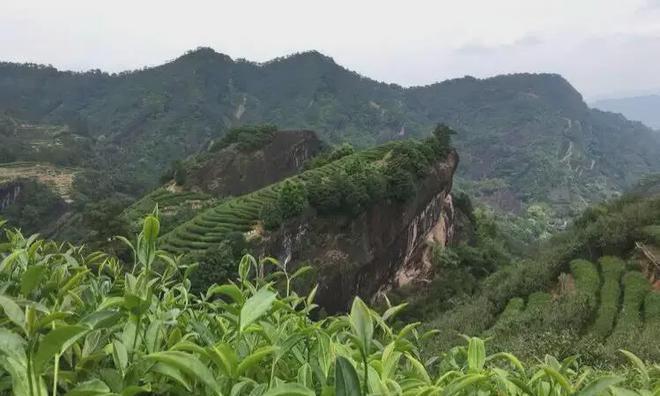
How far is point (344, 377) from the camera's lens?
2.79 ft

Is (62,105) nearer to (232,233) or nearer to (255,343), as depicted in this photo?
(232,233)

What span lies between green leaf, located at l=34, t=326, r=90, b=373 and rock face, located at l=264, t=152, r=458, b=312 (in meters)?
21.2

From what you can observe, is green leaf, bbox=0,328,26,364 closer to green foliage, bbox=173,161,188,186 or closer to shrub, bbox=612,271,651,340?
shrub, bbox=612,271,651,340

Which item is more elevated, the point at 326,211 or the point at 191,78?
the point at 191,78

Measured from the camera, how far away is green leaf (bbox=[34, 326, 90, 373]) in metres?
0.77

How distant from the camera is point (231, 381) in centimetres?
100

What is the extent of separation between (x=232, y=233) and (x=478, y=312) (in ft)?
31.4

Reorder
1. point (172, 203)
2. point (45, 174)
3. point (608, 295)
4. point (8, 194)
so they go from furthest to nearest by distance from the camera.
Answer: point (45, 174)
point (8, 194)
point (172, 203)
point (608, 295)

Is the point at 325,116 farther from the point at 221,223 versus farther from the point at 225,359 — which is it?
the point at 225,359

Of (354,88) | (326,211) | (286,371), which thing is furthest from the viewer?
(354,88)

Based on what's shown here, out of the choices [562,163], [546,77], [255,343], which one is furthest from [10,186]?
[546,77]

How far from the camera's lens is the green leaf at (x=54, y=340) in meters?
0.77

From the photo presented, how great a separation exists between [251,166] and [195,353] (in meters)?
42.5

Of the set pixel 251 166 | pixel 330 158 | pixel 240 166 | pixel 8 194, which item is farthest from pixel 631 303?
pixel 8 194
